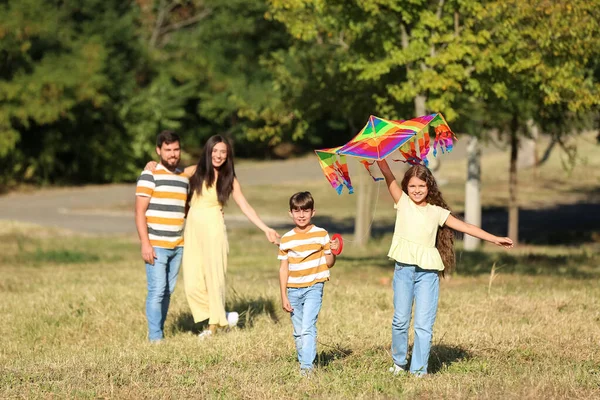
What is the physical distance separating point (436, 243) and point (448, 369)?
96cm

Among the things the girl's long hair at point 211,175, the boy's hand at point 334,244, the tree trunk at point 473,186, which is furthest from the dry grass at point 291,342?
the tree trunk at point 473,186

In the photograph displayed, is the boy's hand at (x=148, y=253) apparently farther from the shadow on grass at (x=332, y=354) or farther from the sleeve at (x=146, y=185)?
the shadow on grass at (x=332, y=354)

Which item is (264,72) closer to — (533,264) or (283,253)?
(533,264)

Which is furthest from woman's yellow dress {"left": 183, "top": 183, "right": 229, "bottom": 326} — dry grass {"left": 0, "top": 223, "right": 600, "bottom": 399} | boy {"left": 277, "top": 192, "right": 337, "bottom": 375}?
boy {"left": 277, "top": 192, "right": 337, "bottom": 375}

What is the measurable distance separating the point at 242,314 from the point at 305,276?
→ 9.84 feet

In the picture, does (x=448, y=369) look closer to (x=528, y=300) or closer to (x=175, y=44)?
(x=528, y=300)

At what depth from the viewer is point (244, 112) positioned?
62.6 feet

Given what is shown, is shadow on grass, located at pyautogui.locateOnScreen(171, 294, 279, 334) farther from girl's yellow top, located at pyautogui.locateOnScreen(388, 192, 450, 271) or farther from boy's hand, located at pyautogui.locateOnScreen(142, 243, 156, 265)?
girl's yellow top, located at pyautogui.locateOnScreen(388, 192, 450, 271)

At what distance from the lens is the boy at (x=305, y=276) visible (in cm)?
758

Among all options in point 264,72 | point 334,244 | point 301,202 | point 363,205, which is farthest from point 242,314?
point 264,72

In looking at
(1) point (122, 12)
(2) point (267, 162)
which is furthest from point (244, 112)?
(2) point (267, 162)

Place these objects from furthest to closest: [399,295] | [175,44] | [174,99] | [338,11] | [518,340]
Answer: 1. [175,44]
2. [174,99]
3. [338,11]
4. [518,340]
5. [399,295]

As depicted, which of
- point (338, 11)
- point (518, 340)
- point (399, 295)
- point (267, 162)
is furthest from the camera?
point (267, 162)

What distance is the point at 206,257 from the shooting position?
31.4ft
